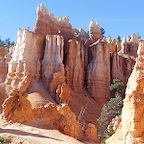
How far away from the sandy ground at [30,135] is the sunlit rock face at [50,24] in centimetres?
2021

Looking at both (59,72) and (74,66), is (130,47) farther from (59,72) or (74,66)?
(59,72)

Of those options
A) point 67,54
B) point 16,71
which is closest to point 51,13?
point 67,54

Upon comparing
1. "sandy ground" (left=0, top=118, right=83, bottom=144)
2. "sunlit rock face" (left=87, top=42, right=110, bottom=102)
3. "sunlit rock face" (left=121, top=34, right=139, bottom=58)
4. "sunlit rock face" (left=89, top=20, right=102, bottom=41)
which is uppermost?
"sunlit rock face" (left=89, top=20, right=102, bottom=41)

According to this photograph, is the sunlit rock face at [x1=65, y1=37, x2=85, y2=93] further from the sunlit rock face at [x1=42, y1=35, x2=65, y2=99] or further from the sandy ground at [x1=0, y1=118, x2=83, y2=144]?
the sandy ground at [x1=0, y1=118, x2=83, y2=144]

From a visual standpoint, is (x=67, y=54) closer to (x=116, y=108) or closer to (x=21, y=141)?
(x=116, y=108)

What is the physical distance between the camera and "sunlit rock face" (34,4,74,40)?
4650cm

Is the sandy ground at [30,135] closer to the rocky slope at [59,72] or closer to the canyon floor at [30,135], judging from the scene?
the canyon floor at [30,135]

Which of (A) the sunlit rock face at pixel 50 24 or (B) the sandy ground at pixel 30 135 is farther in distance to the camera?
(A) the sunlit rock face at pixel 50 24

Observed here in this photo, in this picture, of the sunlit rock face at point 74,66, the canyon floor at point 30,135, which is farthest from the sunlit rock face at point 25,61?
the canyon floor at point 30,135

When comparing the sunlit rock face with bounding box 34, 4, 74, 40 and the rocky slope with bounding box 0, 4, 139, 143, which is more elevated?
the sunlit rock face with bounding box 34, 4, 74, 40

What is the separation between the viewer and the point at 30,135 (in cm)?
2470

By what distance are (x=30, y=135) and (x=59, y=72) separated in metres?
17.4

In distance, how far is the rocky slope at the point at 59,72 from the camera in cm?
3075

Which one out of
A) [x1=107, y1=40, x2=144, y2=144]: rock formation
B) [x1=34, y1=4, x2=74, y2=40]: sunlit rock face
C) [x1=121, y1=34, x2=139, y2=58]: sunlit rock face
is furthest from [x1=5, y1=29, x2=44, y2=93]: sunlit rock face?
[x1=107, y1=40, x2=144, y2=144]: rock formation
